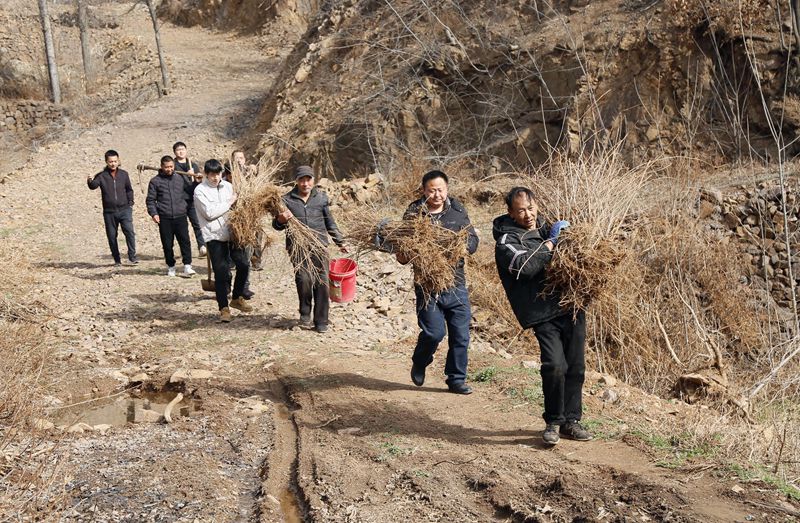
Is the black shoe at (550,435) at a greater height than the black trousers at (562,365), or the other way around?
the black trousers at (562,365)

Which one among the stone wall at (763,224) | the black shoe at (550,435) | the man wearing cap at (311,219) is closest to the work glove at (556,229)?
the black shoe at (550,435)

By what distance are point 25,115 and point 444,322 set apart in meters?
23.2

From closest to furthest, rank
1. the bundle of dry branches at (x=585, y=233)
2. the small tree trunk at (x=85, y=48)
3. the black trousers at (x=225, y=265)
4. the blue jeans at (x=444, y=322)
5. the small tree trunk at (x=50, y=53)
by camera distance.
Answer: the bundle of dry branches at (x=585, y=233)
the blue jeans at (x=444, y=322)
the black trousers at (x=225, y=265)
the small tree trunk at (x=50, y=53)
the small tree trunk at (x=85, y=48)

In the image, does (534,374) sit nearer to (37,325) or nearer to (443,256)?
(443,256)

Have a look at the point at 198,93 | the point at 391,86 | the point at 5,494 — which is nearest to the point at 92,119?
the point at 198,93

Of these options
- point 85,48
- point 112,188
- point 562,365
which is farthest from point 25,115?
point 562,365

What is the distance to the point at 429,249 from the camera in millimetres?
5809

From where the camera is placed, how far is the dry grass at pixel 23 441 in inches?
172

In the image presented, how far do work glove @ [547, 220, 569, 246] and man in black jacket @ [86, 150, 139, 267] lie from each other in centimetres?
736

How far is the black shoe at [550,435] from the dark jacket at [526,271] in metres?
0.66

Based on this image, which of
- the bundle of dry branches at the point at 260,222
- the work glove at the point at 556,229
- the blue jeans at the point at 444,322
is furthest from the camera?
the bundle of dry branches at the point at 260,222

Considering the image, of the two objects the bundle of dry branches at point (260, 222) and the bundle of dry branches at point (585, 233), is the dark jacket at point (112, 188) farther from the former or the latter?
the bundle of dry branches at point (585, 233)

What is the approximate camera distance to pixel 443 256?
584cm

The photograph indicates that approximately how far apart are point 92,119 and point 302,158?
9.70m
